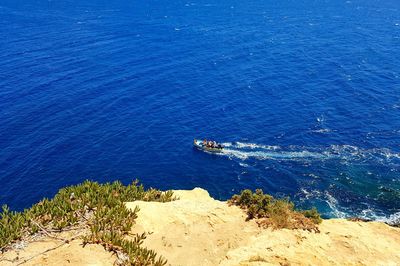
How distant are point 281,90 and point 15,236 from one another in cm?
7848

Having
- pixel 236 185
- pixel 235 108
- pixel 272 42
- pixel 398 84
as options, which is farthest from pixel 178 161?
pixel 272 42

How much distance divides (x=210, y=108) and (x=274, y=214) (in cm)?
5763

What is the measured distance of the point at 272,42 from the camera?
131 m

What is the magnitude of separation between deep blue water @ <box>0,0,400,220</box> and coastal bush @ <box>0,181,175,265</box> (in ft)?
111

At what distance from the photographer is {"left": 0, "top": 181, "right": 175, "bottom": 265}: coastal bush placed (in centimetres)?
2851

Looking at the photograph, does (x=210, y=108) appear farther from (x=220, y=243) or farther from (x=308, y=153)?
(x=220, y=243)

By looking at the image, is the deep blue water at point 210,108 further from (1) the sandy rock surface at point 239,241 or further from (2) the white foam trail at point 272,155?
(1) the sandy rock surface at point 239,241

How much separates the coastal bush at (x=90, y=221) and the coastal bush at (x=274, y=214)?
10340 millimetres

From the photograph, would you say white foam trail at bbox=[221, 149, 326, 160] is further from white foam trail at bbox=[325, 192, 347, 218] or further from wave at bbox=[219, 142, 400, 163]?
white foam trail at bbox=[325, 192, 347, 218]

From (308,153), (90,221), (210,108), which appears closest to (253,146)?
(308,153)

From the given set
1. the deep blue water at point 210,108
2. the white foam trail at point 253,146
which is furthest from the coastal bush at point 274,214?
the white foam trail at point 253,146

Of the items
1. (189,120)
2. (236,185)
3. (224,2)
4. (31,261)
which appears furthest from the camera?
(224,2)

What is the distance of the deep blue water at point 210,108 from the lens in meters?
68.2

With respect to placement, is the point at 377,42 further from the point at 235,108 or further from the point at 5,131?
the point at 5,131
